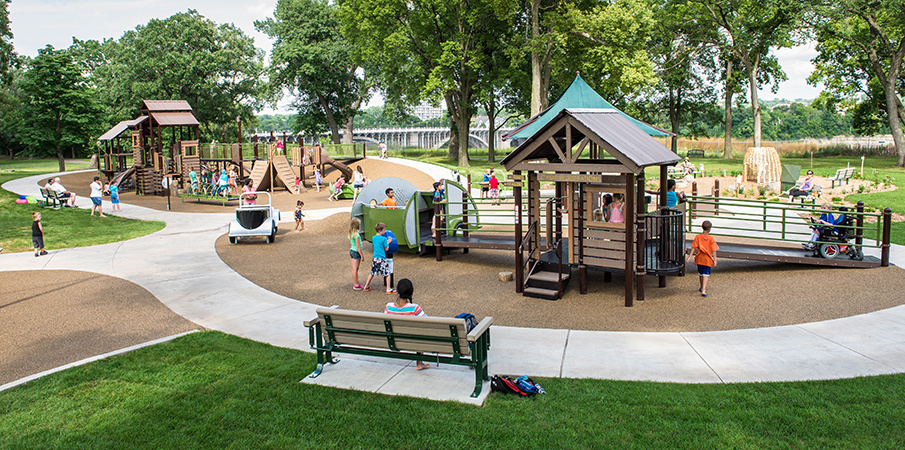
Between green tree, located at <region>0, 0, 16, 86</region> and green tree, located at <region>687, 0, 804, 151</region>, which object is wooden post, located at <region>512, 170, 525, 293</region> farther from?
green tree, located at <region>0, 0, 16, 86</region>

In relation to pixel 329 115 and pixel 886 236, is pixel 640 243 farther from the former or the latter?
pixel 329 115

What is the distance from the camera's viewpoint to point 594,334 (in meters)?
9.53

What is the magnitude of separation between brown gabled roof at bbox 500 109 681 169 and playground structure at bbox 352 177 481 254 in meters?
3.74

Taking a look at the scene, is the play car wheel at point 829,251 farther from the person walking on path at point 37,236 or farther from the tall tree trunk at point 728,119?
the tall tree trunk at point 728,119

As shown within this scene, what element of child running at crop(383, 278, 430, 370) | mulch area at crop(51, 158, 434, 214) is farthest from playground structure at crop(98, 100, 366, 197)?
child running at crop(383, 278, 430, 370)

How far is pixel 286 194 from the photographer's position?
35.2 metres

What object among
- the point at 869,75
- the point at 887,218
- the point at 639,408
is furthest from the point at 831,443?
the point at 869,75

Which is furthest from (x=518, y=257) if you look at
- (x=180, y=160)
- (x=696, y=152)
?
(x=696, y=152)

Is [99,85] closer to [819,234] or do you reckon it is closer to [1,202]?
[1,202]

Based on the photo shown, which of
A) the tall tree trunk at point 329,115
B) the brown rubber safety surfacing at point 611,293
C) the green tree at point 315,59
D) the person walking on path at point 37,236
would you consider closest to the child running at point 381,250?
the brown rubber safety surfacing at point 611,293

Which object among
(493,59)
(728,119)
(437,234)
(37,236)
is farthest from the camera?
(728,119)

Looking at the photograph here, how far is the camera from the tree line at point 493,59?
39.5 meters

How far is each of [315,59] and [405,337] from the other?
53475 millimetres

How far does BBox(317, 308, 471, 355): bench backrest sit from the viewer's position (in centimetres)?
696
